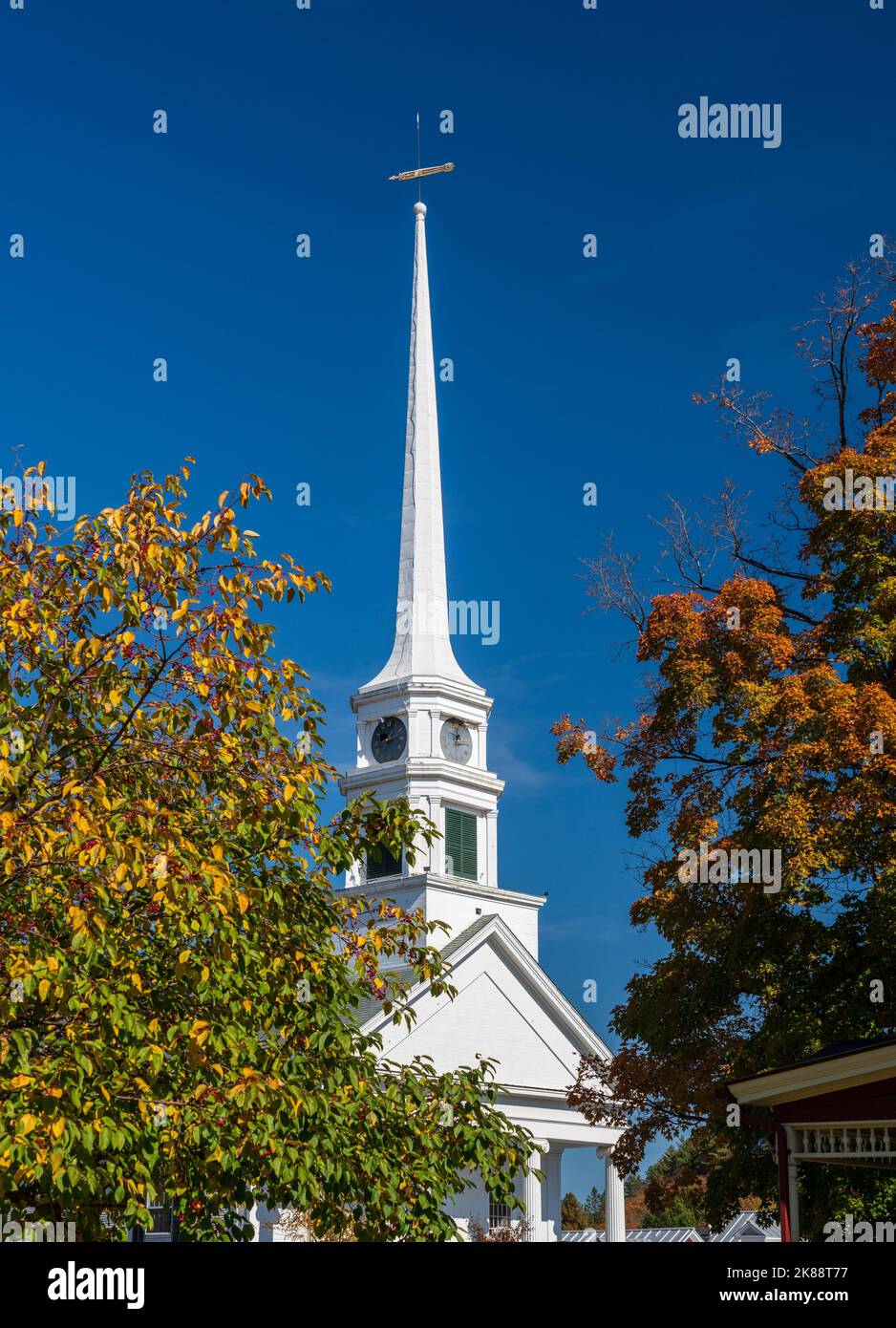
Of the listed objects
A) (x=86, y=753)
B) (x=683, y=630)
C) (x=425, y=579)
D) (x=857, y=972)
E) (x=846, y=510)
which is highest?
(x=425, y=579)

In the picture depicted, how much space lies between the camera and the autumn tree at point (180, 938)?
11008mm

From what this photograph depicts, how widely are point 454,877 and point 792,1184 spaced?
99.8 ft

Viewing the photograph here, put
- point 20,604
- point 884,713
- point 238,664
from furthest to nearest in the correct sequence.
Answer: point 884,713 < point 238,664 < point 20,604

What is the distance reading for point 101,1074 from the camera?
1118 centimetres

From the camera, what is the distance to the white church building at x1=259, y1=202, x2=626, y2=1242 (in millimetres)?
40406

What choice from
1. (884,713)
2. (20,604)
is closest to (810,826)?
(884,713)

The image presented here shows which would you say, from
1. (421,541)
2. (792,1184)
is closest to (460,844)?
(421,541)

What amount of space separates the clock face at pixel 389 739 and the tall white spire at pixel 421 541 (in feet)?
4.23

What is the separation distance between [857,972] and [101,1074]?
13.1m

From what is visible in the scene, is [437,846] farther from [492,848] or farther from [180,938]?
[180,938]

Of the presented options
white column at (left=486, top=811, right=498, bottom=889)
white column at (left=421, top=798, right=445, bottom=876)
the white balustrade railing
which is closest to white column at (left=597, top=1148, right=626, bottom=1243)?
white column at (left=486, top=811, right=498, bottom=889)

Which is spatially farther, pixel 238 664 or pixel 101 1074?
pixel 238 664

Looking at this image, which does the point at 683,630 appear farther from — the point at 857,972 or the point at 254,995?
the point at 254,995

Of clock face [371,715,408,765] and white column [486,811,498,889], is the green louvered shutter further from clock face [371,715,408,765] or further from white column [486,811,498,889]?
clock face [371,715,408,765]
